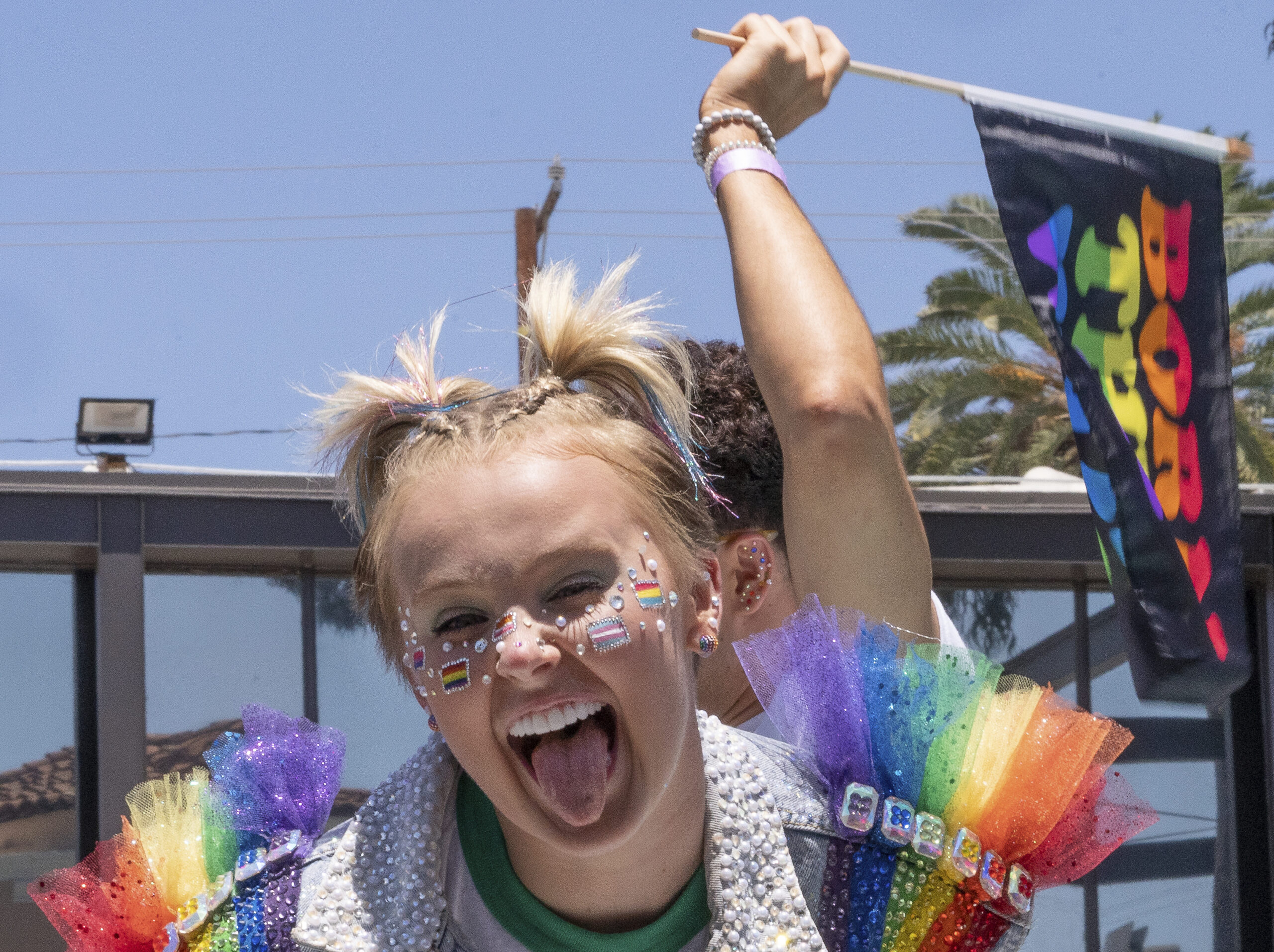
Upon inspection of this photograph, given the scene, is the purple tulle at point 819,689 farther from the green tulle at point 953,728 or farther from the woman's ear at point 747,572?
the woman's ear at point 747,572

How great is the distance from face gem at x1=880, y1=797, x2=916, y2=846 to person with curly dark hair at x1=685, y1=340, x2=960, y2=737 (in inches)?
24.2

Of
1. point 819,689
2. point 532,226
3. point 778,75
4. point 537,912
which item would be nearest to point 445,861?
point 537,912

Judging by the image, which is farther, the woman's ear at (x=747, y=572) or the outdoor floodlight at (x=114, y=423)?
the outdoor floodlight at (x=114, y=423)

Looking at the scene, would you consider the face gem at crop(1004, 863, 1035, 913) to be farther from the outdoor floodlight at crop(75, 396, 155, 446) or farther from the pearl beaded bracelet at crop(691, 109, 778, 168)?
the outdoor floodlight at crop(75, 396, 155, 446)

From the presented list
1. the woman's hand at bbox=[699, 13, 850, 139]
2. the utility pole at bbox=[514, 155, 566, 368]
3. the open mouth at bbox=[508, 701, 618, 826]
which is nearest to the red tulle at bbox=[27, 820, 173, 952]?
the open mouth at bbox=[508, 701, 618, 826]

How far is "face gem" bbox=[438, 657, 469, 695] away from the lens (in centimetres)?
151

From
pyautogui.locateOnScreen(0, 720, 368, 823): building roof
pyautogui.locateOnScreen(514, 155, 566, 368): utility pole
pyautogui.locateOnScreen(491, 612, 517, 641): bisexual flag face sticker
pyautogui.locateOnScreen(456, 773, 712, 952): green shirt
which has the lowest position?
pyautogui.locateOnScreen(0, 720, 368, 823): building roof

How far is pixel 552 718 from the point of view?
1.48 m

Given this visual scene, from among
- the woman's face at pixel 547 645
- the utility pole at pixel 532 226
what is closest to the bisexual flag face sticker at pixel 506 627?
the woman's face at pixel 547 645

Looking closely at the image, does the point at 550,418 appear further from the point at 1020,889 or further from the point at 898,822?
the point at 1020,889

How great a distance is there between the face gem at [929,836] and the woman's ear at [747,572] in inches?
26.3

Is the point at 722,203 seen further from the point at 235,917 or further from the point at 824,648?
the point at 235,917

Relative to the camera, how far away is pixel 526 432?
162cm

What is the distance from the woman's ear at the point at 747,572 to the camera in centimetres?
225
